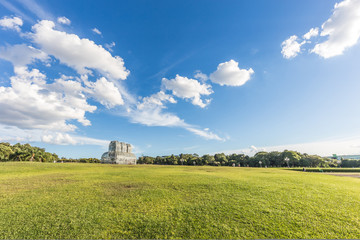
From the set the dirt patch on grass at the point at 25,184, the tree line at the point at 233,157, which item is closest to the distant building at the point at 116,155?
the tree line at the point at 233,157

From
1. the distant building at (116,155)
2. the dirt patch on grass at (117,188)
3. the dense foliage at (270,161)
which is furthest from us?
the dense foliage at (270,161)

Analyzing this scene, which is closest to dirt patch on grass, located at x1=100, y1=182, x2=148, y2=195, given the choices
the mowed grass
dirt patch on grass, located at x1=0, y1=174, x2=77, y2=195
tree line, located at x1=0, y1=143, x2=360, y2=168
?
the mowed grass

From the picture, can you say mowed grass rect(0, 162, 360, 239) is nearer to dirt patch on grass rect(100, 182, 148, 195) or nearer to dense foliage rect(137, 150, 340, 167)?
dirt patch on grass rect(100, 182, 148, 195)

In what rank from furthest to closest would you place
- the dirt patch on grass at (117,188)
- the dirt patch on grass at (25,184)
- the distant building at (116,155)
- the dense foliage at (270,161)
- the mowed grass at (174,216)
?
the dense foliage at (270,161)
the distant building at (116,155)
the dirt patch on grass at (25,184)
the dirt patch on grass at (117,188)
the mowed grass at (174,216)

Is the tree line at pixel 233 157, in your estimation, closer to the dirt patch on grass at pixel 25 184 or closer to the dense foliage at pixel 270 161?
the dense foliage at pixel 270 161

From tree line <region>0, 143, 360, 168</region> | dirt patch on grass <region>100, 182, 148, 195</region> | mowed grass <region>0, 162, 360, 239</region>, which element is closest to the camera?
mowed grass <region>0, 162, 360, 239</region>

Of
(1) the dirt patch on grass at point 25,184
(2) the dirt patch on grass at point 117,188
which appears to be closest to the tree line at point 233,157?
(1) the dirt patch on grass at point 25,184

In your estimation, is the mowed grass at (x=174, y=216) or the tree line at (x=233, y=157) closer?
the mowed grass at (x=174, y=216)

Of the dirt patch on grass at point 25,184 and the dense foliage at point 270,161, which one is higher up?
the dirt patch on grass at point 25,184

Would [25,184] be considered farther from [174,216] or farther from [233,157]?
[233,157]

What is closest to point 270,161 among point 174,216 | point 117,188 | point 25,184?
point 117,188

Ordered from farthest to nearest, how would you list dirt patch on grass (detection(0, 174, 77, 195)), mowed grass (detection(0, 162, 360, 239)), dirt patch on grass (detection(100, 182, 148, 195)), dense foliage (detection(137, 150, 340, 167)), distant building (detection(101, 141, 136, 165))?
dense foliage (detection(137, 150, 340, 167))
distant building (detection(101, 141, 136, 165))
dirt patch on grass (detection(0, 174, 77, 195))
dirt patch on grass (detection(100, 182, 148, 195))
mowed grass (detection(0, 162, 360, 239))

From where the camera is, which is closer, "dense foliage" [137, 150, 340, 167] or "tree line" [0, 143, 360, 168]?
"tree line" [0, 143, 360, 168]

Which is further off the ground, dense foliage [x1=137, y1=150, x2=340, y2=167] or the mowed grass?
the mowed grass
